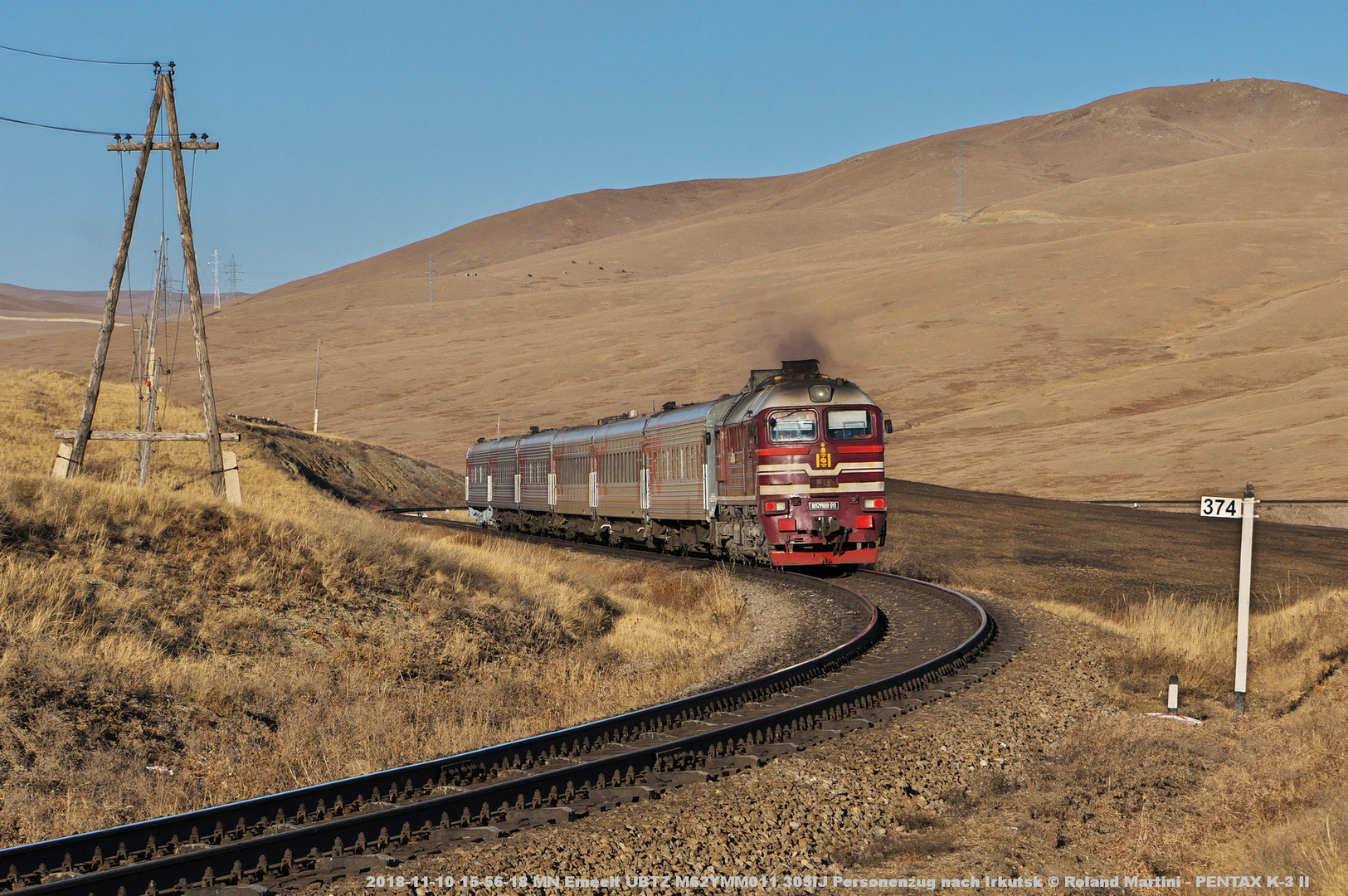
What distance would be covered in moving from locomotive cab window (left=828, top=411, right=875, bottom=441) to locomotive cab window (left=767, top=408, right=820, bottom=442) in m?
0.33

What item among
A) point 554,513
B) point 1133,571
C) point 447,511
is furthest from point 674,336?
point 1133,571

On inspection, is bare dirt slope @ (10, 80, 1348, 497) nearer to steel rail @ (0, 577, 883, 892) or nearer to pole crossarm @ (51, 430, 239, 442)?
pole crossarm @ (51, 430, 239, 442)

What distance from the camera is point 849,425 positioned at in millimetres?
23547

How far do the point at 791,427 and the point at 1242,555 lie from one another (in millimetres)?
11152

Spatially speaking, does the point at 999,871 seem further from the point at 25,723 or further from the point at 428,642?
the point at 428,642

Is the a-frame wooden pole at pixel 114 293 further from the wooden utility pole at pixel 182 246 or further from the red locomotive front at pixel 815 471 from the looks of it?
the red locomotive front at pixel 815 471

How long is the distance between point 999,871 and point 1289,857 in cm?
176

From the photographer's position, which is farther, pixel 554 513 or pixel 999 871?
pixel 554 513

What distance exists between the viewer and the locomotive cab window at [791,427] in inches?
912

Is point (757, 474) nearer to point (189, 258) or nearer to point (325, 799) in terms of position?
point (189, 258)

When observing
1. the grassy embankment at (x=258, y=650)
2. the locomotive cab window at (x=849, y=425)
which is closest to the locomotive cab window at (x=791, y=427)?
the locomotive cab window at (x=849, y=425)

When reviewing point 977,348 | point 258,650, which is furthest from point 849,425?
point 977,348

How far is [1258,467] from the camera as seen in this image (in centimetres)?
5662

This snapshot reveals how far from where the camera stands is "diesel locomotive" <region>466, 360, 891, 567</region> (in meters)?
23.2
